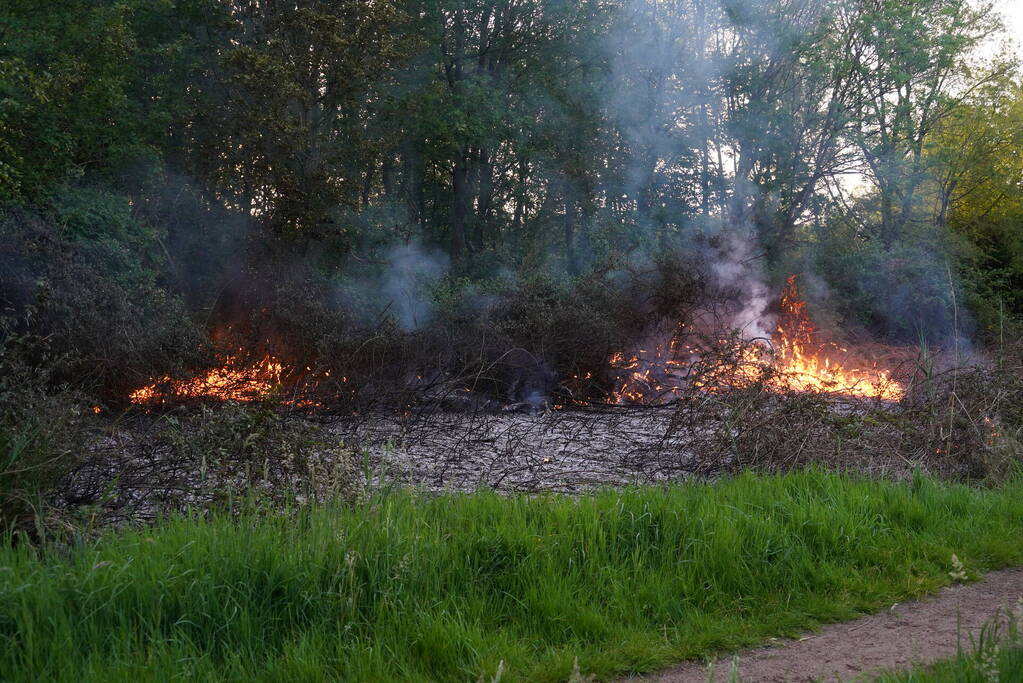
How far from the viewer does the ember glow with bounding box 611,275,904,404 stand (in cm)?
829

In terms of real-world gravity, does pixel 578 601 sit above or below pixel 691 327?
below

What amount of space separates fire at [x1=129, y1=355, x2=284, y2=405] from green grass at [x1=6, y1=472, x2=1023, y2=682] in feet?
15.8

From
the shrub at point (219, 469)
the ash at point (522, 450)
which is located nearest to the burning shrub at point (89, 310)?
the ash at point (522, 450)

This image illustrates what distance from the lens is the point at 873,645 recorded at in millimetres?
3846

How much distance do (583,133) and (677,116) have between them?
207cm

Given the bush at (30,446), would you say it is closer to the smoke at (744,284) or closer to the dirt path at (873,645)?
the dirt path at (873,645)

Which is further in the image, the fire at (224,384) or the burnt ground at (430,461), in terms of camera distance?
the fire at (224,384)

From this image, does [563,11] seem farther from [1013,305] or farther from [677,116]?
[1013,305]

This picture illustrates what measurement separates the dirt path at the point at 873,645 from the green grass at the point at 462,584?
0.11m

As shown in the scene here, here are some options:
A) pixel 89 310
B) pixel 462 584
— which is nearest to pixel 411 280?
pixel 89 310

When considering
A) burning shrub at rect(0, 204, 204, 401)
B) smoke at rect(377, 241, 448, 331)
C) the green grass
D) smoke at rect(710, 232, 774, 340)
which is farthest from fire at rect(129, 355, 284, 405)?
smoke at rect(710, 232, 774, 340)

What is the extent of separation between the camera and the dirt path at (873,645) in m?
3.55

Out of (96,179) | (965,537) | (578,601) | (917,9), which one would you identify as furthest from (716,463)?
(917,9)

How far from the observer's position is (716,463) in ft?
23.0
